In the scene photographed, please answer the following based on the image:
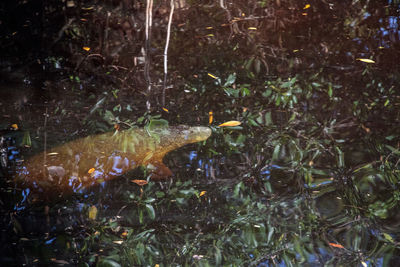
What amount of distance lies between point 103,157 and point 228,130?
67 centimetres

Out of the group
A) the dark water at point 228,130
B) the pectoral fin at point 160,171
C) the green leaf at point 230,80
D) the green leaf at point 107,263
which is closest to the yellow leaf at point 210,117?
the dark water at point 228,130

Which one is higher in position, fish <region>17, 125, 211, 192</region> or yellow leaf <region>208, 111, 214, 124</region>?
yellow leaf <region>208, 111, 214, 124</region>

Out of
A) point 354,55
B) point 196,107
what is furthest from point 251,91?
point 354,55

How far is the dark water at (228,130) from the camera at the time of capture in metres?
1.21

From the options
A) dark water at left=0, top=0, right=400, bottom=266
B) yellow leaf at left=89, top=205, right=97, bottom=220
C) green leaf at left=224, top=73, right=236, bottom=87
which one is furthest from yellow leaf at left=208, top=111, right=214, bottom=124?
yellow leaf at left=89, top=205, right=97, bottom=220

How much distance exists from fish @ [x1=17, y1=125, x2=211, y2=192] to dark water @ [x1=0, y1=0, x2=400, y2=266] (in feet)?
0.17

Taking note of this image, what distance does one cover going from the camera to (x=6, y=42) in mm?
2299

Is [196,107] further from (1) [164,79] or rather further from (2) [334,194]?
(2) [334,194]

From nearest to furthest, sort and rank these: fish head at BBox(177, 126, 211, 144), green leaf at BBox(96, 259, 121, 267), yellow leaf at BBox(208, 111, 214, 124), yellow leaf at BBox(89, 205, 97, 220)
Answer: green leaf at BBox(96, 259, 121, 267)
yellow leaf at BBox(89, 205, 97, 220)
fish head at BBox(177, 126, 211, 144)
yellow leaf at BBox(208, 111, 214, 124)

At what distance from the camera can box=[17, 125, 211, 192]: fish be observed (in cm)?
146

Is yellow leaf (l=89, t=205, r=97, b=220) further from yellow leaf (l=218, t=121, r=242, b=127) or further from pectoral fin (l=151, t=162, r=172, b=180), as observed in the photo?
yellow leaf (l=218, t=121, r=242, b=127)

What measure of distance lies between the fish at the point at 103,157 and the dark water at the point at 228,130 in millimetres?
51

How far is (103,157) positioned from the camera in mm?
1595

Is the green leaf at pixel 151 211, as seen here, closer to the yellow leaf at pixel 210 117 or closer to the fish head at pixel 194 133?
the fish head at pixel 194 133
